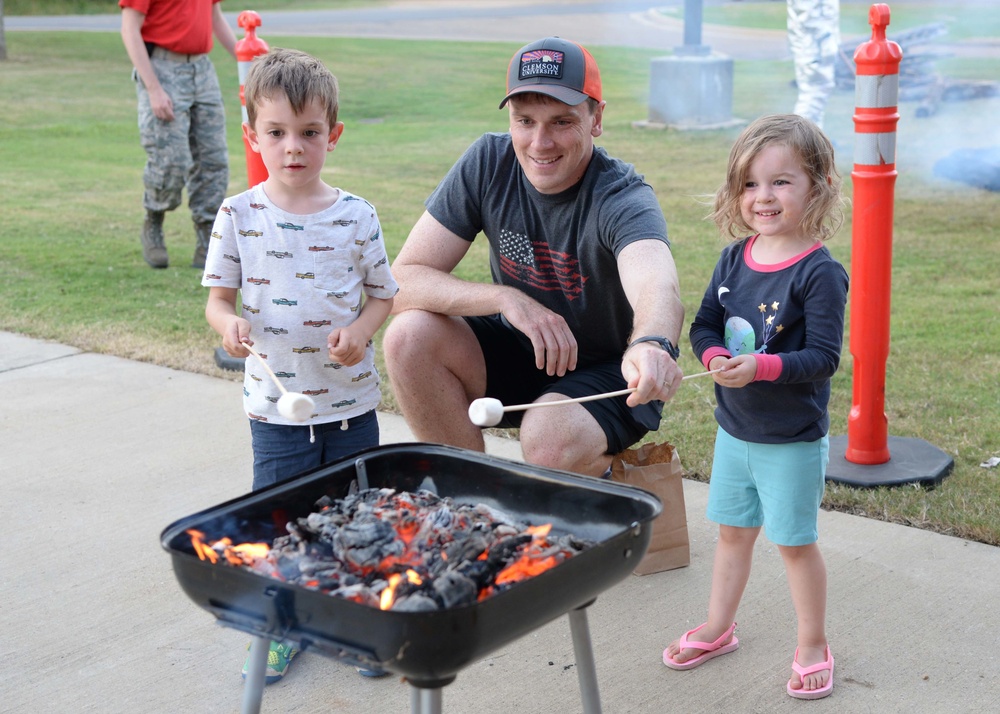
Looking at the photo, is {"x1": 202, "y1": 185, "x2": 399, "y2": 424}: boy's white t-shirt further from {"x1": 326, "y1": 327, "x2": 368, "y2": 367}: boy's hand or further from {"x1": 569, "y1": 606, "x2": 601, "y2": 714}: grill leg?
{"x1": 569, "y1": 606, "x2": 601, "y2": 714}: grill leg

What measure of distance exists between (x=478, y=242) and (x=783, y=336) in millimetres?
4840

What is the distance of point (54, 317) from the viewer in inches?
215

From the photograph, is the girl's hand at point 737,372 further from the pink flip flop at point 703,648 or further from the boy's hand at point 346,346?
the boy's hand at point 346,346

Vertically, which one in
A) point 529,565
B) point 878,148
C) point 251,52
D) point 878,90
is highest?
point 251,52

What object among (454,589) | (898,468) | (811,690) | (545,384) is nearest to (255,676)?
(454,589)

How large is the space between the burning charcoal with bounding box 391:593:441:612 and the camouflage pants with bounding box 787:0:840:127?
8737mm

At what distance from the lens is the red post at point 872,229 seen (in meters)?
3.23

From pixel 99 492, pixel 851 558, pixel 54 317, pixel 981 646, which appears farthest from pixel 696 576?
pixel 54 317

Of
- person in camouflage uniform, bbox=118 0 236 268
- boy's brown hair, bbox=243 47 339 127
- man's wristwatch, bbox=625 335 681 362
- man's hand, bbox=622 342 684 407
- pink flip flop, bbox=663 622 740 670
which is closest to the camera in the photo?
man's hand, bbox=622 342 684 407

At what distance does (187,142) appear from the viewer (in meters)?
6.09

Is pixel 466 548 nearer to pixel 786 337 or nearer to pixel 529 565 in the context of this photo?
pixel 529 565

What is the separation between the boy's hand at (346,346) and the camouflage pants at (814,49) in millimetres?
7987

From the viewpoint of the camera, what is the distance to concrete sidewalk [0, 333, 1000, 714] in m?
2.46

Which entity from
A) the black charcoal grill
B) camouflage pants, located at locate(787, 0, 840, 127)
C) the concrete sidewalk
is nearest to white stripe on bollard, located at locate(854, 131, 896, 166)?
the concrete sidewalk
